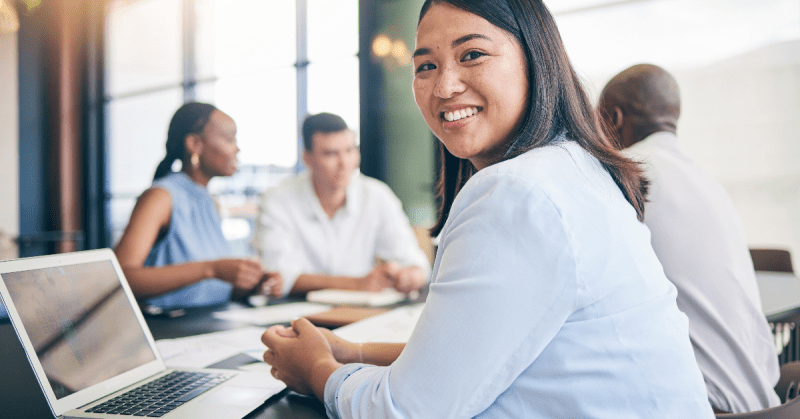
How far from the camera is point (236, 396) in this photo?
34.8 inches

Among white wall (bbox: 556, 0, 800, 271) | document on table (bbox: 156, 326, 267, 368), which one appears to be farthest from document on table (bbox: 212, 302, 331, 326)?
white wall (bbox: 556, 0, 800, 271)

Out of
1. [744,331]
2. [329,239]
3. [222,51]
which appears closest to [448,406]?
[744,331]

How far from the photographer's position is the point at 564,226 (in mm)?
635

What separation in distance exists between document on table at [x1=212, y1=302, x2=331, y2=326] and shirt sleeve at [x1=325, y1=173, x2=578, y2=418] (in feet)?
3.30

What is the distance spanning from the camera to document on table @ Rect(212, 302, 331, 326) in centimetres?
160

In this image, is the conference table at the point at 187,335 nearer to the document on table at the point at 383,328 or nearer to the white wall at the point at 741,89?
the document on table at the point at 383,328

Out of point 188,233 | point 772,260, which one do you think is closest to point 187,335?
point 188,233

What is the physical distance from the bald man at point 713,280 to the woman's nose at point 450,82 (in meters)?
0.58

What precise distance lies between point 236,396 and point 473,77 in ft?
2.21

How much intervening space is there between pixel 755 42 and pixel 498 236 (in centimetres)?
431

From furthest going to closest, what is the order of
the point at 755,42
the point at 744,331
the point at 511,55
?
1. the point at 755,42
2. the point at 744,331
3. the point at 511,55

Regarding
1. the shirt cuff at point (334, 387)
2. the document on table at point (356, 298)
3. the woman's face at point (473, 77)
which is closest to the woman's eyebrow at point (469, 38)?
the woman's face at point (473, 77)

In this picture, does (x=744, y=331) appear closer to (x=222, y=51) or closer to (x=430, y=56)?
(x=430, y=56)

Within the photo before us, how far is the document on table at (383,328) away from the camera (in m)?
1.31
